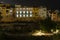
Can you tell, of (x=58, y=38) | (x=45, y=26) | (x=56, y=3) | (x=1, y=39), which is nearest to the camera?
(x=56, y=3)

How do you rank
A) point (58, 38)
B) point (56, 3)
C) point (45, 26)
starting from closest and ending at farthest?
point (56, 3) → point (58, 38) → point (45, 26)

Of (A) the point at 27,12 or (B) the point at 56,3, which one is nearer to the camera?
(B) the point at 56,3

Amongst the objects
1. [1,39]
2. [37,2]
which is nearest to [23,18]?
[1,39]

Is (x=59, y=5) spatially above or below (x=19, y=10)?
above

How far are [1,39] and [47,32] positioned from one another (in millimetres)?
2835

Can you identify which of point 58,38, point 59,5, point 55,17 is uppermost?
point 59,5

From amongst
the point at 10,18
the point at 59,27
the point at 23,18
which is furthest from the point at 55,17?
the point at 59,27

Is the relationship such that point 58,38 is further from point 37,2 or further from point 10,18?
point 10,18

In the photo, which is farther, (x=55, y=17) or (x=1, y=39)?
(x=55, y=17)

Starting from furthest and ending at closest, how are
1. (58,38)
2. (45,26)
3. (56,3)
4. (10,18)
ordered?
(10,18), (45,26), (58,38), (56,3)

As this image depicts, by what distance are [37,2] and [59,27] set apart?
5.60 metres

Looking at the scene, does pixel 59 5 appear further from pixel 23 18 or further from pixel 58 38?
pixel 23 18

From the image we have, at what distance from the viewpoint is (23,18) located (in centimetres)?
1243

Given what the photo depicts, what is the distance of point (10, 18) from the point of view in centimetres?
1216
